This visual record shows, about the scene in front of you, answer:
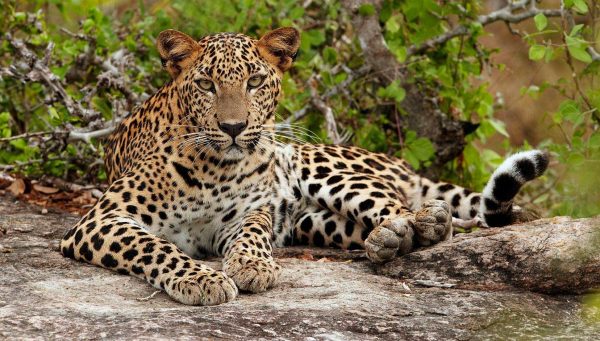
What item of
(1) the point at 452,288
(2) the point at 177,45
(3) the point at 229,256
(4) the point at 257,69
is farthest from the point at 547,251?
(2) the point at 177,45

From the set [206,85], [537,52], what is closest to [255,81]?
[206,85]

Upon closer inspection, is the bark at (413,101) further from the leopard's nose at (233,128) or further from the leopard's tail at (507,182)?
the leopard's nose at (233,128)

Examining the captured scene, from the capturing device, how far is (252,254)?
21.4 ft

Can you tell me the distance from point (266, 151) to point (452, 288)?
7.01 feet

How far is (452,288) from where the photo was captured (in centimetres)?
614

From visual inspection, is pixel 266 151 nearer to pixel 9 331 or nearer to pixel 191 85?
pixel 191 85

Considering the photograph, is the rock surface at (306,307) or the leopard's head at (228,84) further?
the leopard's head at (228,84)

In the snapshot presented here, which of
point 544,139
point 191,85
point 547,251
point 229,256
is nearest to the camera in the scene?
point 547,251

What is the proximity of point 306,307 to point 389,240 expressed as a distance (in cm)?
131

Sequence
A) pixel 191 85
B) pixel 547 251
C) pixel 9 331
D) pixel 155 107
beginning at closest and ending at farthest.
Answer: pixel 9 331 → pixel 547 251 → pixel 191 85 → pixel 155 107

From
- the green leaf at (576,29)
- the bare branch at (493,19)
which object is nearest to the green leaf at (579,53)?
the green leaf at (576,29)

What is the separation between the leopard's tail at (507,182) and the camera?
6656 millimetres

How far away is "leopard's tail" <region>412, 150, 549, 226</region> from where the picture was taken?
263 inches

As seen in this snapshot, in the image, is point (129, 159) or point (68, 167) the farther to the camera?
point (68, 167)
